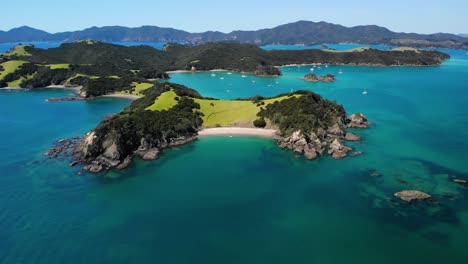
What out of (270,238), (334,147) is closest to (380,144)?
(334,147)

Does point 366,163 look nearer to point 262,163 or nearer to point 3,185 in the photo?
point 262,163

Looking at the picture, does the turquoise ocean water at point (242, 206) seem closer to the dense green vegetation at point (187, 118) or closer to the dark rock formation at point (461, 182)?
the dark rock formation at point (461, 182)

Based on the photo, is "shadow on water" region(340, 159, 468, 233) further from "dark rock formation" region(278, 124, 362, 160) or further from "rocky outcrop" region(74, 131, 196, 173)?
"rocky outcrop" region(74, 131, 196, 173)

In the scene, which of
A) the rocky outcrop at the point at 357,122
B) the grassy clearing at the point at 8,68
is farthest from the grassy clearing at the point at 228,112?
the grassy clearing at the point at 8,68

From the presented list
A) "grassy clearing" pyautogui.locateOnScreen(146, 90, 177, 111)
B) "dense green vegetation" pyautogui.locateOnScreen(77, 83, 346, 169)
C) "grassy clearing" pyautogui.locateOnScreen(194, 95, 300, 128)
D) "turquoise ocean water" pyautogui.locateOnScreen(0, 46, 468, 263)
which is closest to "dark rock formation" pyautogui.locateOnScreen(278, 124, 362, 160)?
"dense green vegetation" pyautogui.locateOnScreen(77, 83, 346, 169)

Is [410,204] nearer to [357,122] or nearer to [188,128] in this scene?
[357,122]
